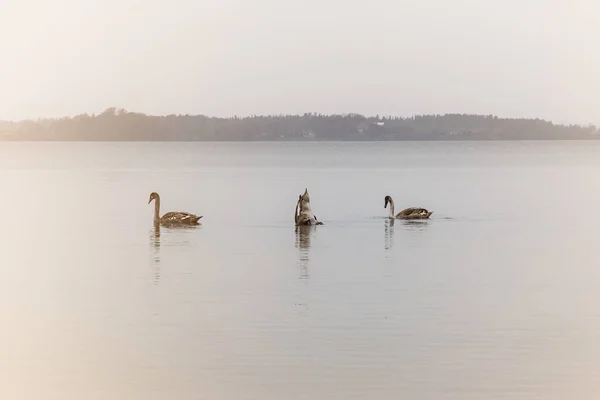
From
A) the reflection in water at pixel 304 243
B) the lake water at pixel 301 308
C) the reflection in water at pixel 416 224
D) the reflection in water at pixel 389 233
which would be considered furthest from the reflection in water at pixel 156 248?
the reflection in water at pixel 416 224

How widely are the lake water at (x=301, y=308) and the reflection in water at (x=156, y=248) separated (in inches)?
4.5

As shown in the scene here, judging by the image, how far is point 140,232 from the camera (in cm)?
2952

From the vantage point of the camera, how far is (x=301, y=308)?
17.7 metres

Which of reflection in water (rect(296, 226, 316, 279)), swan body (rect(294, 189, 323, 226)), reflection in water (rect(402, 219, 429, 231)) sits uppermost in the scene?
swan body (rect(294, 189, 323, 226))

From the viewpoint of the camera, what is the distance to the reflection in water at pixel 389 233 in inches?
1046

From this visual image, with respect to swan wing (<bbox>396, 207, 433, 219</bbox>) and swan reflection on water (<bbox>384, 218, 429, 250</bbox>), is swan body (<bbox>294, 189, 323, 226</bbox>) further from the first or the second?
swan wing (<bbox>396, 207, 433, 219</bbox>)

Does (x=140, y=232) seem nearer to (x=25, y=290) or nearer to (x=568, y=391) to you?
(x=25, y=290)

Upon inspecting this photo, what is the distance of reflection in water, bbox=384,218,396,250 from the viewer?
26.6 meters

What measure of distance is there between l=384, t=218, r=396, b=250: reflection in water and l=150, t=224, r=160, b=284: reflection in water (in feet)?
16.5

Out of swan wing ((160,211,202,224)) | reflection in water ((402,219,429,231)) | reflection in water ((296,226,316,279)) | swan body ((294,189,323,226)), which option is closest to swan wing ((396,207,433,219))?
reflection in water ((402,219,429,231))

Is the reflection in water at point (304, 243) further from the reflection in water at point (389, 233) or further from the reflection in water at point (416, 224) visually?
the reflection in water at point (416, 224)

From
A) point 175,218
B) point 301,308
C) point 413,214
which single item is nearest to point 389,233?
point 413,214

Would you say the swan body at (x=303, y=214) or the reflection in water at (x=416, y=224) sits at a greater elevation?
the swan body at (x=303, y=214)

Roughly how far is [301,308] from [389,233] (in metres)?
11.7
